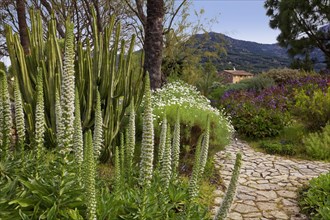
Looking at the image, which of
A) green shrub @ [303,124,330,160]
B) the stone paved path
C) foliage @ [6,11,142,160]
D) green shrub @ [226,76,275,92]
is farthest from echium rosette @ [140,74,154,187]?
green shrub @ [226,76,275,92]

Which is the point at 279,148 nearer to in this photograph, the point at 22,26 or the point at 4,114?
the point at 4,114

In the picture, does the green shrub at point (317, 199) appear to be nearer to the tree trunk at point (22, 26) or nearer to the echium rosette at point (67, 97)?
the echium rosette at point (67, 97)

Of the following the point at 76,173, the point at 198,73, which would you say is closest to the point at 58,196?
the point at 76,173

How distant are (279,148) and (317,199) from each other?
3.79m

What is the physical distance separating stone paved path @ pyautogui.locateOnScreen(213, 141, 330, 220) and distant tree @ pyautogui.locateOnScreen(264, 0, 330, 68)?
603 inches

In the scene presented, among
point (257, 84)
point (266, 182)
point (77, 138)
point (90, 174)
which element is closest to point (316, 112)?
point (266, 182)

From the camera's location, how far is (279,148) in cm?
876

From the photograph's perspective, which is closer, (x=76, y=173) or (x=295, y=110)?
(x=76, y=173)

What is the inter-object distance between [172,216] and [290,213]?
9.22ft

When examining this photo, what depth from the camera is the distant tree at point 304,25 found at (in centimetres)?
2106

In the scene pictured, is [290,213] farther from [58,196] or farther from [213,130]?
[58,196]

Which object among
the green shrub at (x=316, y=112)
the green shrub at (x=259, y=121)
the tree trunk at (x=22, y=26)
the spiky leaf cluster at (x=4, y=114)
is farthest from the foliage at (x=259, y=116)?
the spiky leaf cluster at (x=4, y=114)

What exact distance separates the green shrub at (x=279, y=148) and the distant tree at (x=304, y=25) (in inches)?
580

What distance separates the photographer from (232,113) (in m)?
11.4
